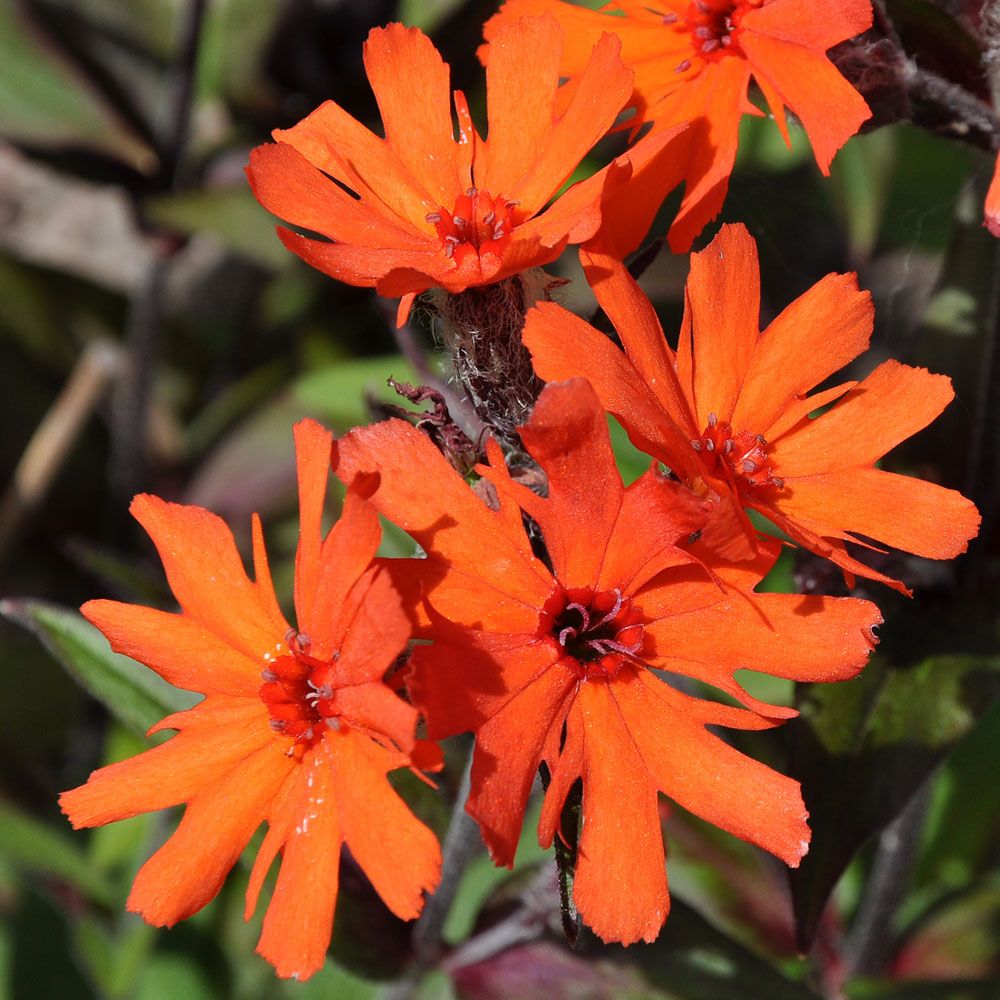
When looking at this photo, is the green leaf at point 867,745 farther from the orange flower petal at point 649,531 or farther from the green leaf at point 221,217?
the green leaf at point 221,217

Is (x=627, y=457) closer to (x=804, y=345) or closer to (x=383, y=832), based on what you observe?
(x=804, y=345)

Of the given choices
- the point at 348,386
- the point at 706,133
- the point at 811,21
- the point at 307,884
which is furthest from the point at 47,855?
the point at 811,21

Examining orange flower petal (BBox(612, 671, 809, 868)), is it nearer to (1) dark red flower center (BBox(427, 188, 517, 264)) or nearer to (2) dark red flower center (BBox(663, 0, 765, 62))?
(1) dark red flower center (BBox(427, 188, 517, 264))

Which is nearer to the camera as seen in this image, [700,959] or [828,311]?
[828,311]

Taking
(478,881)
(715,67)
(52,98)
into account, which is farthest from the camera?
(52,98)

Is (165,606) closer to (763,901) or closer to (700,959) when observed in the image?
(700,959)

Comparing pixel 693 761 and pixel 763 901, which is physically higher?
pixel 693 761

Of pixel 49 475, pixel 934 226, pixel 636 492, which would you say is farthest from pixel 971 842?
pixel 49 475
